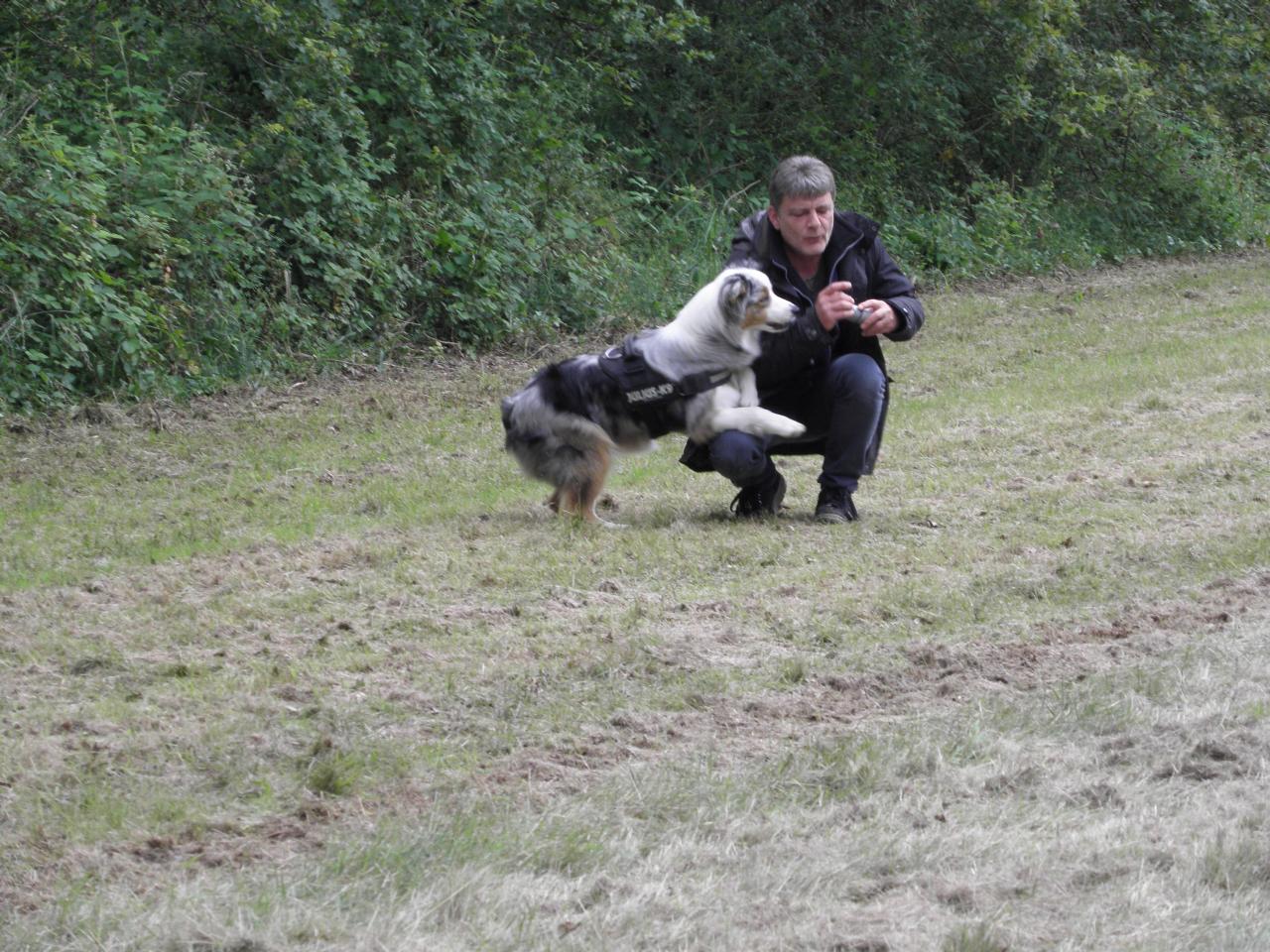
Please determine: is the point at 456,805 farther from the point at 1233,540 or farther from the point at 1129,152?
the point at 1129,152

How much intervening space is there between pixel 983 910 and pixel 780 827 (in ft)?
1.96

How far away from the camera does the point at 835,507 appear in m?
7.20

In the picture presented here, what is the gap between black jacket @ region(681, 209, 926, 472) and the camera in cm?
711

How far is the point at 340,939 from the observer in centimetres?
321

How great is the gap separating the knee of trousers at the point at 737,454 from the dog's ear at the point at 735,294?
1.71ft

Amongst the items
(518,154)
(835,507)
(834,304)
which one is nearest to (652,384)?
(834,304)

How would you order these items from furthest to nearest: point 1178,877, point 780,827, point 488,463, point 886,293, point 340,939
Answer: point 488,463 < point 886,293 < point 780,827 < point 1178,877 < point 340,939

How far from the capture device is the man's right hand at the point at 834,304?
22.1 feet

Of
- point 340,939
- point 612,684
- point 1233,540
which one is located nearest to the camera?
point 340,939

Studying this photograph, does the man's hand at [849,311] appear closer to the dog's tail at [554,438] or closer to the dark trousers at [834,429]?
the dark trousers at [834,429]

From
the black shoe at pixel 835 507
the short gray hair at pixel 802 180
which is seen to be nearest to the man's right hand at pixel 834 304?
the short gray hair at pixel 802 180

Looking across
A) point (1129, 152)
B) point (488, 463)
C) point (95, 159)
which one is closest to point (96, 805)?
point (488, 463)

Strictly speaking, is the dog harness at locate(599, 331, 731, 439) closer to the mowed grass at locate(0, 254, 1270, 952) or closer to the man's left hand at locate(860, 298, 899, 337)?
the mowed grass at locate(0, 254, 1270, 952)

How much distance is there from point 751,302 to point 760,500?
1030 millimetres
